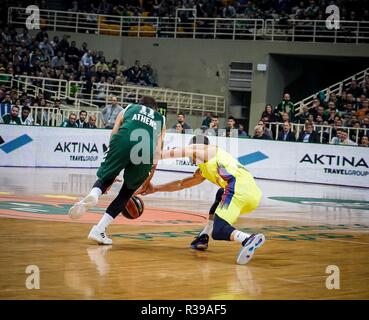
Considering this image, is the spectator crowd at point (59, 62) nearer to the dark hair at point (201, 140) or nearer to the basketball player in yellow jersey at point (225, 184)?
the dark hair at point (201, 140)

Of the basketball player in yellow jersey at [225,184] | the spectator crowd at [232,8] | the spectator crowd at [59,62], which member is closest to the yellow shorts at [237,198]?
the basketball player in yellow jersey at [225,184]

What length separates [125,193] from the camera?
10.4 m

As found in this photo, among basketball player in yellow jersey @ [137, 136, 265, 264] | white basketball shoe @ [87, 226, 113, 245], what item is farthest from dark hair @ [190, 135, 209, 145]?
white basketball shoe @ [87, 226, 113, 245]

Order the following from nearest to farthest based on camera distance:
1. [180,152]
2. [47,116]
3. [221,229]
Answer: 1. [221,229]
2. [180,152]
3. [47,116]

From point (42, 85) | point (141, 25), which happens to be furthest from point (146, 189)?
point (141, 25)

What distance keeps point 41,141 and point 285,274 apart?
15609mm

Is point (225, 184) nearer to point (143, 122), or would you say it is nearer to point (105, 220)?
point (143, 122)

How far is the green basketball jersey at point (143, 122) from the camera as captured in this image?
10266mm

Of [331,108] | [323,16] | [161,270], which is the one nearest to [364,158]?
[331,108]

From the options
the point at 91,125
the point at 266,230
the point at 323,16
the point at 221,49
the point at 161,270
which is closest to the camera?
the point at 161,270

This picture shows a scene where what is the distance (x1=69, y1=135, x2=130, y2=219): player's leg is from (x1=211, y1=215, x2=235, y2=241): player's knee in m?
1.38

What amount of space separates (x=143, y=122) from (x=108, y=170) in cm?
72
